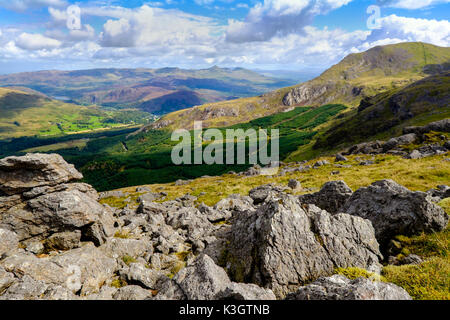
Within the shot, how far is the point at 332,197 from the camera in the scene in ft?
81.1

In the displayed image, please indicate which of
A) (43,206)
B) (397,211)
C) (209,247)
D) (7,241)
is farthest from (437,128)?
(7,241)

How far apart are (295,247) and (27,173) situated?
29062 mm

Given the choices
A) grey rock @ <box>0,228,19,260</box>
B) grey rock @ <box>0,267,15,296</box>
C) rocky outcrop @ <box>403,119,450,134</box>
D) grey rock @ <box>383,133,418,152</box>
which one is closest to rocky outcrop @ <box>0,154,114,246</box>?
grey rock @ <box>0,228,19,260</box>

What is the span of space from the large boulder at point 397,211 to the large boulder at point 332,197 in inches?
161

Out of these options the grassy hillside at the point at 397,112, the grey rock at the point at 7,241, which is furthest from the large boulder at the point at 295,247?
the grassy hillside at the point at 397,112

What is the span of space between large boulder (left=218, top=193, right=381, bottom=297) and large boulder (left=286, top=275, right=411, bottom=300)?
2295 millimetres

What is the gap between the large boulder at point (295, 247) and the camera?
12.8 meters

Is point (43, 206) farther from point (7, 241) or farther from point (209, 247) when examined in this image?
point (209, 247)

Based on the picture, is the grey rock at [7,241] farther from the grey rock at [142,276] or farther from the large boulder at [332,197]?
the large boulder at [332,197]
